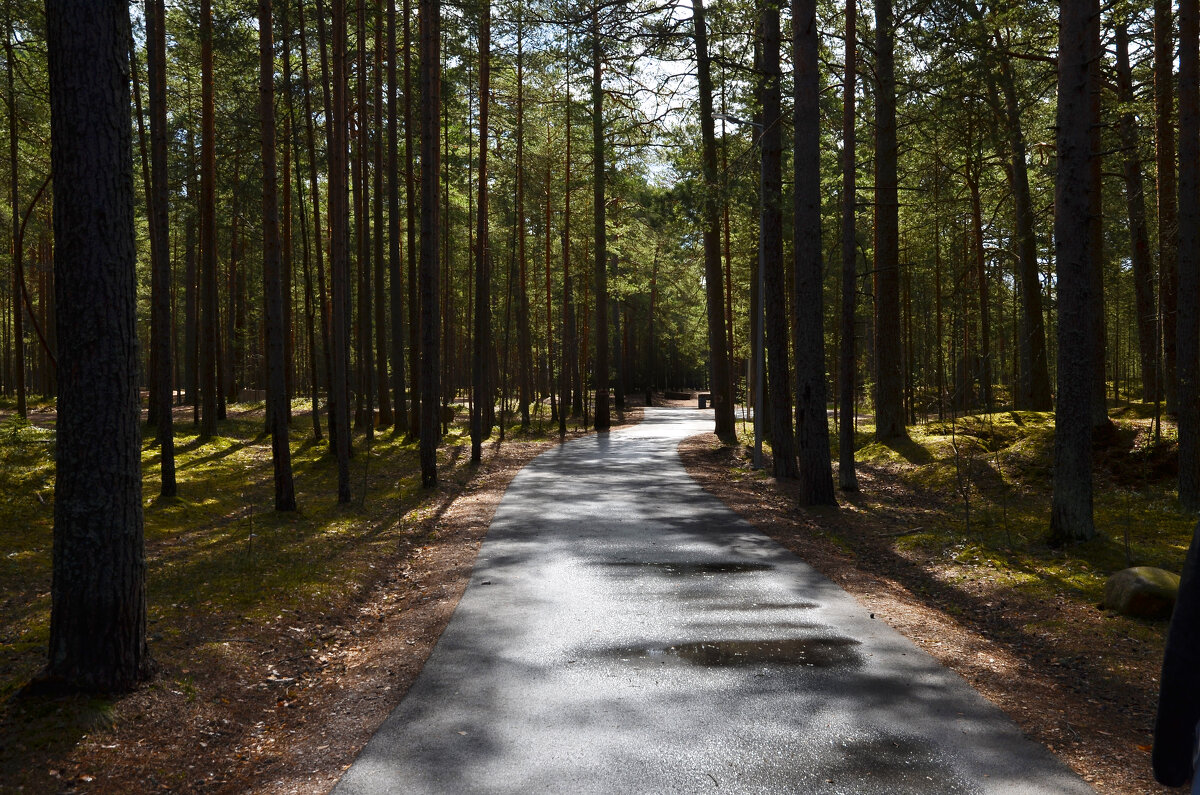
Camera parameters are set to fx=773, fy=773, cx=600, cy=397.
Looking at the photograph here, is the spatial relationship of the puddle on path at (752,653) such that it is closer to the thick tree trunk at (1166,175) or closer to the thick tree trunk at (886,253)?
the thick tree trunk at (1166,175)

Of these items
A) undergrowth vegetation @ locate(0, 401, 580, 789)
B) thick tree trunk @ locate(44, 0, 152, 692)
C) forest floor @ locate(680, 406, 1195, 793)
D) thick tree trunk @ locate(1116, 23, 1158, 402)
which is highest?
thick tree trunk @ locate(1116, 23, 1158, 402)

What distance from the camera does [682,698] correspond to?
5.28 metres

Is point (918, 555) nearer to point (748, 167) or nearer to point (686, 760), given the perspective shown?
point (686, 760)

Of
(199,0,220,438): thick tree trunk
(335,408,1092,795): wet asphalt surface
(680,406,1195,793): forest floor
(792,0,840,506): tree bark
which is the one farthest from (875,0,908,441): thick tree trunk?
(199,0,220,438): thick tree trunk

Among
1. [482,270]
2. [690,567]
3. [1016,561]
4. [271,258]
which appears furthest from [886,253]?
[271,258]

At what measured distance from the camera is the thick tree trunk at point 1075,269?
381 inches

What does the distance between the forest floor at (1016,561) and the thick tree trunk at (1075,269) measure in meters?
0.74

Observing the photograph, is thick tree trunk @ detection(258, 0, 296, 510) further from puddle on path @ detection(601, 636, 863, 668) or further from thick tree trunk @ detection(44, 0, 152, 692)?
puddle on path @ detection(601, 636, 863, 668)

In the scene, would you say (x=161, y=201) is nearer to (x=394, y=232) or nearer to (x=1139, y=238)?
(x=394, y=232)

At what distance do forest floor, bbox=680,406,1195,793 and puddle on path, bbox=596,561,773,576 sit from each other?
907 mm

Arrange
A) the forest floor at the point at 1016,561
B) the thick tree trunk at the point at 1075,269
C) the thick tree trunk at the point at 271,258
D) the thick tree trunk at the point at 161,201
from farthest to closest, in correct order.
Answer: the thick tree trunk at the point at 161,201 < the thick tree trunk at the point at 271,258 < the thick tree trunk at the point at 1075,269 < the forest floor at the point at 1016,561

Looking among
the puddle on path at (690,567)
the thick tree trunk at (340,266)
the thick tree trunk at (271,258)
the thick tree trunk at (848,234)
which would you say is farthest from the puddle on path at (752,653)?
the thick tree trunk at (340,266)

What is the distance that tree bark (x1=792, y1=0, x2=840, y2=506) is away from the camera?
42.3 feet

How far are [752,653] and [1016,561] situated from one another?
512cm
